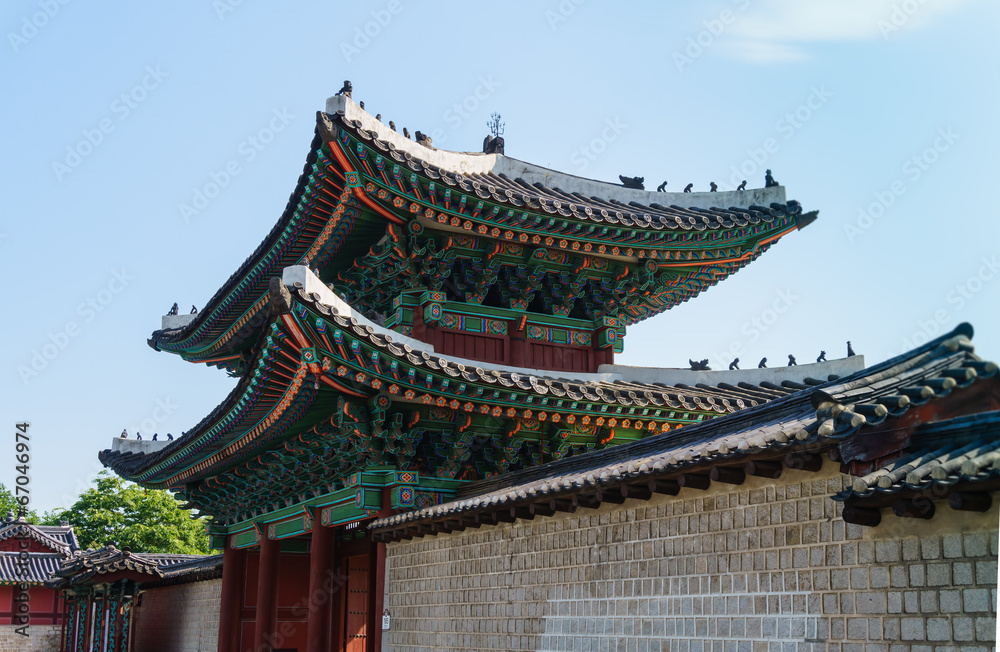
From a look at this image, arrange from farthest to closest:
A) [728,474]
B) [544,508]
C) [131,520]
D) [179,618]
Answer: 1. [131,520]
2. [179,618]
3. [544,508]
4. [728,474]

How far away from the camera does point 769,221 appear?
53.5 feet

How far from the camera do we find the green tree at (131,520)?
48.1m

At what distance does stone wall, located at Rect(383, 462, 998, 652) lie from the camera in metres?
6.34

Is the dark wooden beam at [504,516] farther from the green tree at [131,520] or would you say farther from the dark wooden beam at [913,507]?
the green tree at [131,520]

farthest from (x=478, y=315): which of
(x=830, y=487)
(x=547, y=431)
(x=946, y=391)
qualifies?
(x=946, y=391)

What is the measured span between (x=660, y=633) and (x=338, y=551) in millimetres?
9439

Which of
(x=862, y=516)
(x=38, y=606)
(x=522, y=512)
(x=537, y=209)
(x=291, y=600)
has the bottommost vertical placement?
(x=38, y=606)

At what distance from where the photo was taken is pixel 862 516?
21.6 ft

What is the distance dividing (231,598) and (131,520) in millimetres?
32254

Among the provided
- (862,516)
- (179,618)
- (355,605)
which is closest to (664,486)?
(862,516)

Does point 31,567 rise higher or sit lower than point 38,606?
higher

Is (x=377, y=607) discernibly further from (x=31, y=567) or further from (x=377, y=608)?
(x=31, y=567)

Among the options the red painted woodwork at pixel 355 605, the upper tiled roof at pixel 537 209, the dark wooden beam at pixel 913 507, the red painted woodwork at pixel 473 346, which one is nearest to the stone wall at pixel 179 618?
the red painted woodwork at pixel 355 605

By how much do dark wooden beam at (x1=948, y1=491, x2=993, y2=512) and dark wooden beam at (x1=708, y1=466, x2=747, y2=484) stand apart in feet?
7.49
